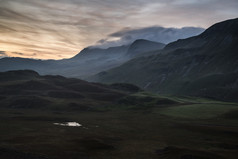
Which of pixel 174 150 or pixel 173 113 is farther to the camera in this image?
pixel 173 113

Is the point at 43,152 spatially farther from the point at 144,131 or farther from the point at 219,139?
the point at 219,139

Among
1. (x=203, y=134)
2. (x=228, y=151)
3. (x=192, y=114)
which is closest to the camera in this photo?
(x=228, y=151)

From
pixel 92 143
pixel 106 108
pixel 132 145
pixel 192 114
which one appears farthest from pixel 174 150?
pixel 106 108

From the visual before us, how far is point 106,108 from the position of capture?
169 metres

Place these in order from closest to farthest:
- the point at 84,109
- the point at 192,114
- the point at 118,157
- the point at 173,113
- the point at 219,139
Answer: the point at 118,157 < the point at 219,139 < the point at 192,114 < the point at 173,113 < the point at 84,109

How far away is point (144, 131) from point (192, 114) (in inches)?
1966

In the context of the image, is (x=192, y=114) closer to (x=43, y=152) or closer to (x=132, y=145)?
(x=132, y=145)

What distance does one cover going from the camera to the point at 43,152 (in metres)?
52.9

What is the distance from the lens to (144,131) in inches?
3425

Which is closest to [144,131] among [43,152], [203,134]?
[203,134]

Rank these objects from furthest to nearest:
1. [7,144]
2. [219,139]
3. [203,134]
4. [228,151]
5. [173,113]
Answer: [173,113]
[203,134]
[219,139]
[7,144]
[228,151]

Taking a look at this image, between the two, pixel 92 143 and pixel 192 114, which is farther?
pixel 192 114

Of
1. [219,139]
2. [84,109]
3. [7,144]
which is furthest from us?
[84,109]

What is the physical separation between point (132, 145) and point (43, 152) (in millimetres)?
23949
